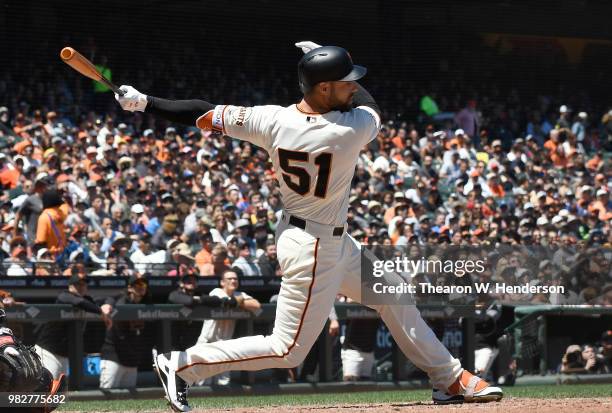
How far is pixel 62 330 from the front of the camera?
31.1 feet

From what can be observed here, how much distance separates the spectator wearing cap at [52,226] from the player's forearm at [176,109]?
19.2 ft

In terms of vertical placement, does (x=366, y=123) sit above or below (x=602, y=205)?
below

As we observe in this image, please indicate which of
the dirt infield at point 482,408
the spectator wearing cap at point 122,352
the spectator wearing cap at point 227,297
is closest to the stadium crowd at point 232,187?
the spectator wearing cap at point 227,297

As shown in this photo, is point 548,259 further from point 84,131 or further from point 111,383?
point 84,131

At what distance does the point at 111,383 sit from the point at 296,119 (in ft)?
14.5

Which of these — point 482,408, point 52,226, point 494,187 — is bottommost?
point 482,408

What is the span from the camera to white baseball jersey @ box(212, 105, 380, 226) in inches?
224

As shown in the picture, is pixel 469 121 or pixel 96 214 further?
pixel 469 121

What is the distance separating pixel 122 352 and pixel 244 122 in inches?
167

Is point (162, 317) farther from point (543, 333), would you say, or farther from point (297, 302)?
point (297, 302)

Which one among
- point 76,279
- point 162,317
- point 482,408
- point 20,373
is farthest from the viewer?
point 162,317

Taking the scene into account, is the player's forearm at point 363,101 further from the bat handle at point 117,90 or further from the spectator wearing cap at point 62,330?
the spectator wearing cap at point 62,330

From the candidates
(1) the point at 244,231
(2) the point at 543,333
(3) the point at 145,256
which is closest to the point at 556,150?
(1) the point at 244,231
